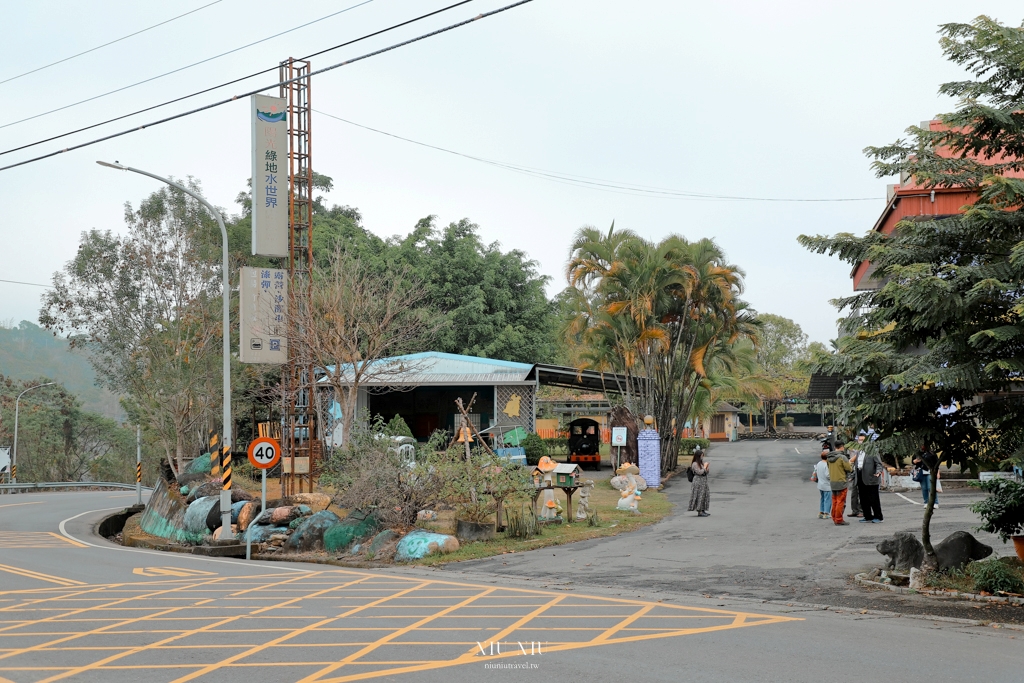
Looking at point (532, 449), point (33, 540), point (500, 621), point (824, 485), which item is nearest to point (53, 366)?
point (532, 449)

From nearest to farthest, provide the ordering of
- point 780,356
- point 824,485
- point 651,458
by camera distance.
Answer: point 824,485 < point 651,458 < point 780,356

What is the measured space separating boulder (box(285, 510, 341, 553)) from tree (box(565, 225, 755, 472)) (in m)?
14.6

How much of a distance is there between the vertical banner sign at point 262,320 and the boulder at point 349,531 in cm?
808

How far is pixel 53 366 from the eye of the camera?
114 meters

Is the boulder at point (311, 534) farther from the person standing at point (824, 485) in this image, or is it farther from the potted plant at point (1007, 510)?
the potted plant at point (1007, 510)

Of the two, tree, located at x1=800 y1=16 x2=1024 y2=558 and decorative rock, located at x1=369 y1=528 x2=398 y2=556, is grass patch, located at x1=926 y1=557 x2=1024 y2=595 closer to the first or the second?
tree, located at x1=800 y1=16 x2=1024 y2=558

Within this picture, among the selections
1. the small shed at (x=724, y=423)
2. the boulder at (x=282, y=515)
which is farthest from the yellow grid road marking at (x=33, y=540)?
the small shed at (x=724, y=423)

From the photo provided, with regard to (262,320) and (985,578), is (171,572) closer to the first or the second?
(262,320)

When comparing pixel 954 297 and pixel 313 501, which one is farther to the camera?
pixel 313 501

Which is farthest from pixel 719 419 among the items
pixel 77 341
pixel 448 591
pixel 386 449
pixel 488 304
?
pixel 448 591

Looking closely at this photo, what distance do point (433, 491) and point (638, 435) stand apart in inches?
478

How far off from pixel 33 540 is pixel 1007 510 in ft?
69.1

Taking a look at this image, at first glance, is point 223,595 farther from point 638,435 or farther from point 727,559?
point 638,435

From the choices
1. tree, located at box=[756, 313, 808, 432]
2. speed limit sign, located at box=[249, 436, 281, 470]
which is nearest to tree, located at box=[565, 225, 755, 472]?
speed limit sign, located at box=[249, 436, 281, 470]
